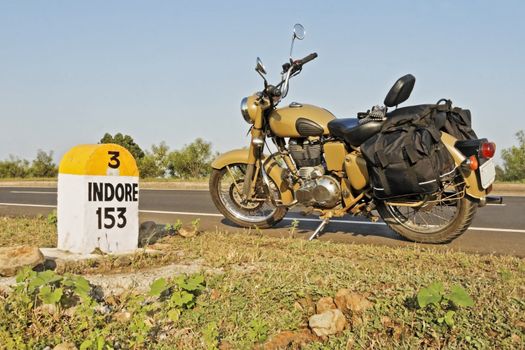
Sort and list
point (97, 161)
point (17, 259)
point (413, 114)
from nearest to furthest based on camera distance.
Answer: point (17, 259) < point (97, 161) < point (413, 114)

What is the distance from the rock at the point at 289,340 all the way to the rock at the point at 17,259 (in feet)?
6.38

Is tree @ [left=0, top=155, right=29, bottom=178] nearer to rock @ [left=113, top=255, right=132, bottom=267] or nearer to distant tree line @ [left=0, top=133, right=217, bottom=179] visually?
distant tree line @ [left=0, top=133, right=217, bottom=179]

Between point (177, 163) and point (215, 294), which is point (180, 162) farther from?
point (215, 294)

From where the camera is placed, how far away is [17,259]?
12.2ft

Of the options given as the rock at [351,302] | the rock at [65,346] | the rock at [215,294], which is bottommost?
the rock at [65,346]

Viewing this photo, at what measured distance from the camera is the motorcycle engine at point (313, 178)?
220 inches

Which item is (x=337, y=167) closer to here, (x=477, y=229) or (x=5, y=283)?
(x=477, y=229)

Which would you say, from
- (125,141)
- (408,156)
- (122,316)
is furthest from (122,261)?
(125,141)

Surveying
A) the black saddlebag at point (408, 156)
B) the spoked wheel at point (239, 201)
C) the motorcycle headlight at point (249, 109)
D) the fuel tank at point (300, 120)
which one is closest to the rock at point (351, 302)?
the black saddlebag at point (408, 156)

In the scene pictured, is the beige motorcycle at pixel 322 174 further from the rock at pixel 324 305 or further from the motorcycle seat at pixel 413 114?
the rock at pixel 324 305

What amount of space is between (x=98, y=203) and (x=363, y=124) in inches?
104

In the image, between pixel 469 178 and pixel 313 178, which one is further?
pixel 313 178

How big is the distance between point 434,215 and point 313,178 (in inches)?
52.4

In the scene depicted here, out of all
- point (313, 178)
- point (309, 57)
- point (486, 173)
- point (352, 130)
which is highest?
point (309, 57)
